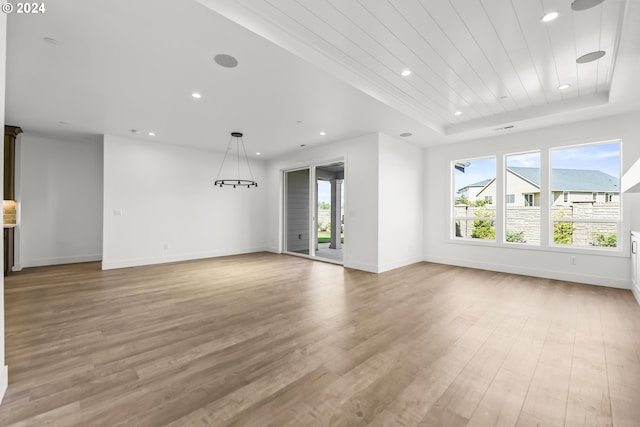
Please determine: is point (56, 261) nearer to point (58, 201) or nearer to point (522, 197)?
point (58, 201)

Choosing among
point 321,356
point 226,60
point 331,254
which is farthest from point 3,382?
point 331,254

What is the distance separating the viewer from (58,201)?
6.10 m

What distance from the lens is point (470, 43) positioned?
2758 millimetres

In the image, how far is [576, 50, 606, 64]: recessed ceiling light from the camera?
2.89 meters

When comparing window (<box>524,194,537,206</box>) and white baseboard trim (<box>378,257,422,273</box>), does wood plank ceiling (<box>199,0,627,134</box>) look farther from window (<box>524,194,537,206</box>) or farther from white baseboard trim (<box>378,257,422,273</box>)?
white baseboard trim (<box>378,257,422,273</box>)

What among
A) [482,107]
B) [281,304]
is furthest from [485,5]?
[281,304]

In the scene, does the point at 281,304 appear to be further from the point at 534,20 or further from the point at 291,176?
the point at 291,176

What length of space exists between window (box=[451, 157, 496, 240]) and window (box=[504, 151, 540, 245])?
266 millimetres

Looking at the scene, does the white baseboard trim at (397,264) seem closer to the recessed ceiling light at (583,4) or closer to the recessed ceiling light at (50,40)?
the recessed ceiling light at (583,4)

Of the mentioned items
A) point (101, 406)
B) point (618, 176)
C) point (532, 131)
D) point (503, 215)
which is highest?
point (532, 131)

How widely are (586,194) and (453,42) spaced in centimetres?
397

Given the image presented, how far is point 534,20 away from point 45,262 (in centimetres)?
898

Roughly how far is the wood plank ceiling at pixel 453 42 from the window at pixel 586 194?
116 cm

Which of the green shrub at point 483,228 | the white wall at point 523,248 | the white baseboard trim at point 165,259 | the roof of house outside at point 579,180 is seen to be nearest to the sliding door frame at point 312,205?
the white baseboard trim at point 165,259
